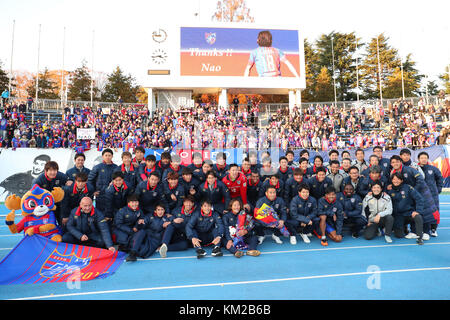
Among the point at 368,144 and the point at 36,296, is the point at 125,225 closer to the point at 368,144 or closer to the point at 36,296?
the point at 36,296

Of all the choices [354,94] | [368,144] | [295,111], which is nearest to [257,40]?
[295,111]

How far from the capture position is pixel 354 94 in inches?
1478

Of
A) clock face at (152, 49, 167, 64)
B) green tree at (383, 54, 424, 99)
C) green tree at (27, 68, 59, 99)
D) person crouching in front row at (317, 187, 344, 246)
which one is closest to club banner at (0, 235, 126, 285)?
person crouching in front row at (317, 187, 344, 246)

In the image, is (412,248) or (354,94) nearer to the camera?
(412,248)

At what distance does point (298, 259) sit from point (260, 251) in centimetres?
77

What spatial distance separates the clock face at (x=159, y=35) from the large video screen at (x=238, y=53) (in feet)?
4.80

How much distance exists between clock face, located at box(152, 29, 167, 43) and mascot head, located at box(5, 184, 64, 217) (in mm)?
21750

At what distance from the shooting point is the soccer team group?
17.7 feet

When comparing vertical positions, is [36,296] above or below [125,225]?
below

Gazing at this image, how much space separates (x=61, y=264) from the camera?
447 centimetres

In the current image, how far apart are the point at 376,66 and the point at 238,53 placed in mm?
22124

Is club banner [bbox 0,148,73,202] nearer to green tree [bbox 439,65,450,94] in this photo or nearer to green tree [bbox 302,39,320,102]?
green tree [bbox 302,39,320,102]

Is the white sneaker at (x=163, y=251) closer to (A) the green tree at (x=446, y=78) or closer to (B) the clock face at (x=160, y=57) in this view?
(B) the clock face at (x=160, y=57)

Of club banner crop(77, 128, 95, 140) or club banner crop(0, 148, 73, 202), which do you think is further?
club banner crop(77, 128, 95, 140)
